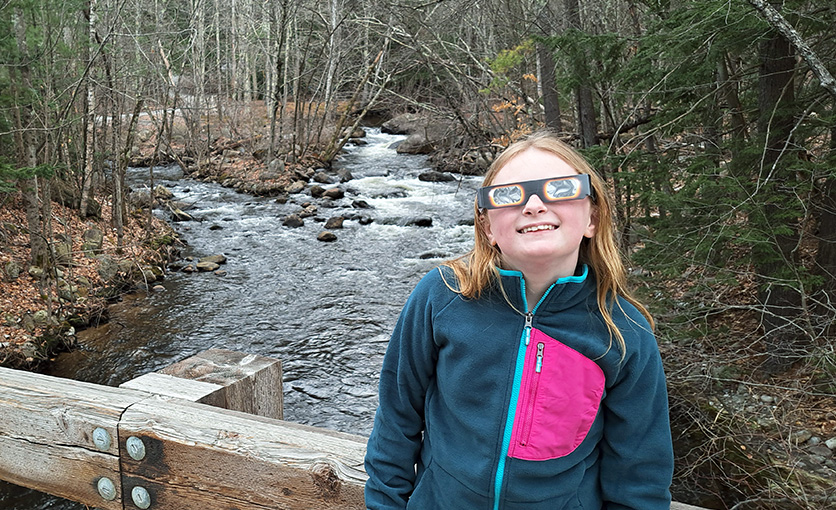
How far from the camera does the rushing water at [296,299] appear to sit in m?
7.46

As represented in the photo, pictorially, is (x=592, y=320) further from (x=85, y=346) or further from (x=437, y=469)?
(x=85, y=346)

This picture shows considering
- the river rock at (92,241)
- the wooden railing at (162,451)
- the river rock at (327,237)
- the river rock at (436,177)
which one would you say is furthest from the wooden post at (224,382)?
the river rock at (436,177)

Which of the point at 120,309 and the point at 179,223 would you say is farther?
the point at 179,223

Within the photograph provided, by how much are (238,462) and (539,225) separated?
106cm

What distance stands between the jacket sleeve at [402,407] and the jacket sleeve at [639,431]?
440 mm

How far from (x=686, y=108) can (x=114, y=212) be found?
396 inches

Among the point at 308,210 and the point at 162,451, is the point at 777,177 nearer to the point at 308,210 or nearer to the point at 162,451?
the point at 162,451

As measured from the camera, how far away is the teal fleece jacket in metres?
1.45

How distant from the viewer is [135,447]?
196 centimetres

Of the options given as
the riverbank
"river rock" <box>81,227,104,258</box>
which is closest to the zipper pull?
the riverbank

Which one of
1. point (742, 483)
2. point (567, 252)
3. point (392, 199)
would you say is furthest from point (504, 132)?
point (567, 252)

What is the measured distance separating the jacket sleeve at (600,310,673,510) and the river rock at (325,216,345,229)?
510 inches

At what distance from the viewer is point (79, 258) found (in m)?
10.3

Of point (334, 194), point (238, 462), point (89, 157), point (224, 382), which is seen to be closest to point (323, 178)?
point (334, 194)
